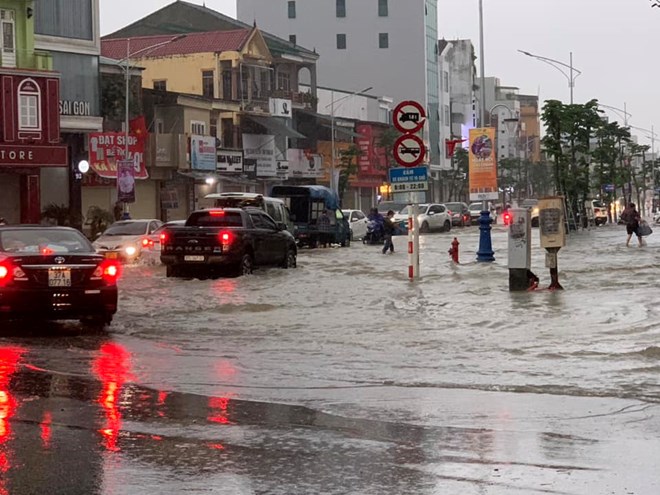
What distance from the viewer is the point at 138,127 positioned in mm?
54562

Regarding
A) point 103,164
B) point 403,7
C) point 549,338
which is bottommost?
point 549,338

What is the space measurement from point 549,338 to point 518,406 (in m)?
5.38

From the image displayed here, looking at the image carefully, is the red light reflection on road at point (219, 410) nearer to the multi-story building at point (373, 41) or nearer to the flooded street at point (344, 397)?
the flooded street at point (344, 397)

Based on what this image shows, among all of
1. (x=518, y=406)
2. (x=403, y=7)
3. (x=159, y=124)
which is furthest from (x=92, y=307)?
(x=403, y=7)

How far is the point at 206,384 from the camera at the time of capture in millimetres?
11117

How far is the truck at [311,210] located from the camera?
45.5m

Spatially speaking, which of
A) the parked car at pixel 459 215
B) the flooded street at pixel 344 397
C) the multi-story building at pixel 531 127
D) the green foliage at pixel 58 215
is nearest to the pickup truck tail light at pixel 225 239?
the flooded street at pixel 344 397

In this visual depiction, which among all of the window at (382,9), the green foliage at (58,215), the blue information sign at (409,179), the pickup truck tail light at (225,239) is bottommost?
the pickup truck tail light at (225,239)

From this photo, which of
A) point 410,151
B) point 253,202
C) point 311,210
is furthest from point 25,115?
point 410,151

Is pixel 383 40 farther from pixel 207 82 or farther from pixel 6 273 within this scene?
pixel 6 273

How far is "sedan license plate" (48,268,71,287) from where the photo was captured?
1528 centimetres

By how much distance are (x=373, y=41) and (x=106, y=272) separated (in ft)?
313

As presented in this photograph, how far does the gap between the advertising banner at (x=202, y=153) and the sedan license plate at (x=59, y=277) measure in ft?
143

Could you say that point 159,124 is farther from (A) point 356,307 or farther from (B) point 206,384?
(B) point 206,384
